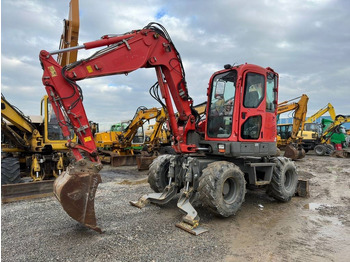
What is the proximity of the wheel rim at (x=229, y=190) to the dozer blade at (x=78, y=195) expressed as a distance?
238 cm

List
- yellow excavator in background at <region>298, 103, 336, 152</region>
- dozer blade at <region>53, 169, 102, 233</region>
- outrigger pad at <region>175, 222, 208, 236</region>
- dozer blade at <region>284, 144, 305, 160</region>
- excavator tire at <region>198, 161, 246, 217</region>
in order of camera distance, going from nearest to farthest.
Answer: dozer blade at <region>53, 169, 102, 233</region>
outrigger pad at <region>175, 222, 208, 236</region>
excavator tire at <region>198, 161, 246, 217</region>
dozer blade at <region>284, 144, 305, 160</region>
yellow excavator in background at <region>298, 103, 336, 152</region>

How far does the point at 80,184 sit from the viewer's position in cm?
364

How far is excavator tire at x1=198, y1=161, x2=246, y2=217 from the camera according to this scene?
4445 millimetres

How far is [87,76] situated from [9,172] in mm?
4461

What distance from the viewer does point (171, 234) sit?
158 inches

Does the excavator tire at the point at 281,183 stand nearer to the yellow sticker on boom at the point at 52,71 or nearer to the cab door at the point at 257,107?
the cab door at the point at 257,107

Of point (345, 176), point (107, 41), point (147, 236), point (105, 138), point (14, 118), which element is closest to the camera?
point (147, 236)

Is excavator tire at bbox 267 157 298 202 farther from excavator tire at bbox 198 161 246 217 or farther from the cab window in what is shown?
the cab window

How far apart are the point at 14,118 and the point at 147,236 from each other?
5461 mm

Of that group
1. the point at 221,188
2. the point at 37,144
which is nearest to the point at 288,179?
the point at 221,188

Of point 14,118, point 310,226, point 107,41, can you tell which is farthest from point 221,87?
point 14,118

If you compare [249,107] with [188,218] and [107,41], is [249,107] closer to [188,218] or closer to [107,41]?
[188,218]

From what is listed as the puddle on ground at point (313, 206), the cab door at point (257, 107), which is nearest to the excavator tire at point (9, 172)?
the cab door at point (257, 107)

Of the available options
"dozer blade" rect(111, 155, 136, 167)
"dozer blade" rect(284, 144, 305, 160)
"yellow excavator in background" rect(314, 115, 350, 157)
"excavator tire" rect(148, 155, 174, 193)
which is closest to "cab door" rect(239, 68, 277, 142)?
"excavator tire" rect(148, 155, 174, 193)
